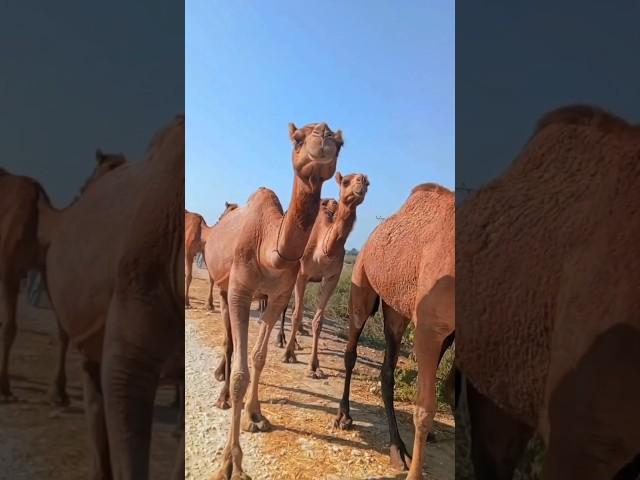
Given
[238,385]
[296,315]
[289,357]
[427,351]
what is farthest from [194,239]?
[296,315]

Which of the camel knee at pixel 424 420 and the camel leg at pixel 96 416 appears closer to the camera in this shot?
the camel leg at pixel 96 416

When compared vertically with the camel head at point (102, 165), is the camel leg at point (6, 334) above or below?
below

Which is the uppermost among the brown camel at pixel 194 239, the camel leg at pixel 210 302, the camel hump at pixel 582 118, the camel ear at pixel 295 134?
the camel ear at pixel 295 134

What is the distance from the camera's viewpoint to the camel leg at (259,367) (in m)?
3.11

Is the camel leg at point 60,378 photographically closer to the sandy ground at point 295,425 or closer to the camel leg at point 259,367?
the sandy ground at point 295,425

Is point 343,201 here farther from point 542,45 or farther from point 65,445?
point 65,445

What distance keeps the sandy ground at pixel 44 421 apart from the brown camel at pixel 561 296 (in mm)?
1529

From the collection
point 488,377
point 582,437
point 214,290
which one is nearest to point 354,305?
point 214,290

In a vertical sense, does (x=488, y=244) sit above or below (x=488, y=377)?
above

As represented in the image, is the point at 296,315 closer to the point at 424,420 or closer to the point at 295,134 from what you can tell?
the point at 424,420

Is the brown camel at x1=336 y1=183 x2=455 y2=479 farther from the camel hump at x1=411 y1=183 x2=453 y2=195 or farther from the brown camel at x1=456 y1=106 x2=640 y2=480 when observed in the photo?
the brown camel at x1=456 y1=106 x2=640 y2=480

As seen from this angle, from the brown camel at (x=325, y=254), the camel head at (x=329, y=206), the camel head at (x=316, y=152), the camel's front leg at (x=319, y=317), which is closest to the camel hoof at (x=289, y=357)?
the brown camel at (x=325, y=254)

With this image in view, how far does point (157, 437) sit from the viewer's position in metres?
2.22

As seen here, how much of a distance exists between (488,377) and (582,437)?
1.67ft
